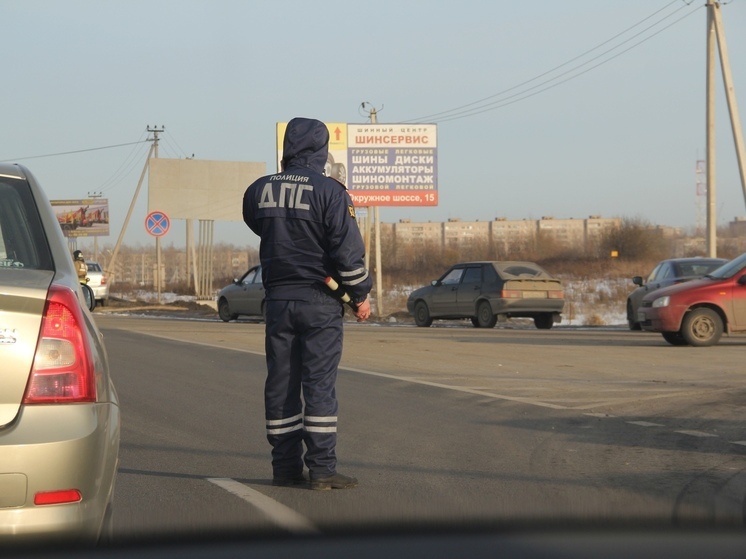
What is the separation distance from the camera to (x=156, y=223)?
3906cm

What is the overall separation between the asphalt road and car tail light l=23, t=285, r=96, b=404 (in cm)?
126

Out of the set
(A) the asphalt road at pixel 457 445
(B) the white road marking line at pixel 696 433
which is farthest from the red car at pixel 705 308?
(B) the white road marking line at pixel 696 433

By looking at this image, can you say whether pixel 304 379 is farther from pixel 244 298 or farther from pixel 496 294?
pixel 244 298

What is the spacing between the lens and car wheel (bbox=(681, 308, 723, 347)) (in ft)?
51.9

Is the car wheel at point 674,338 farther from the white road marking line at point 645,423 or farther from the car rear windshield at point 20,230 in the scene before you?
the car rear windshield at point 20,230

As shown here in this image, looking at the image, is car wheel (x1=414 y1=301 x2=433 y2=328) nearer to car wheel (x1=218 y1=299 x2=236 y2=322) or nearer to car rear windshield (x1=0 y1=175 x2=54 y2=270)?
car wheel (x1=218 y1=299 x2=236 y2=322)

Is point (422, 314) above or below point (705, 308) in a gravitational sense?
below

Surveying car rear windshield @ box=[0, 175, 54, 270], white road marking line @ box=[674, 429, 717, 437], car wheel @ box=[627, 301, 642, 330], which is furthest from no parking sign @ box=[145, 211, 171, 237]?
car rear windshield @ box=[0, 175, 54, 270]

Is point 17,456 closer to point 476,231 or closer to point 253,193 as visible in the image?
point 253,193

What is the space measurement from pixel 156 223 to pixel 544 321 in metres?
19.6

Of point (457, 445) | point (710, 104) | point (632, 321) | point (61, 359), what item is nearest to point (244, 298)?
point (632, 321)

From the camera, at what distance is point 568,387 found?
418 inches

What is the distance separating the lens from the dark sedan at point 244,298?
2547 centimetres

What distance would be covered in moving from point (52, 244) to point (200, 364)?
9.68 m
